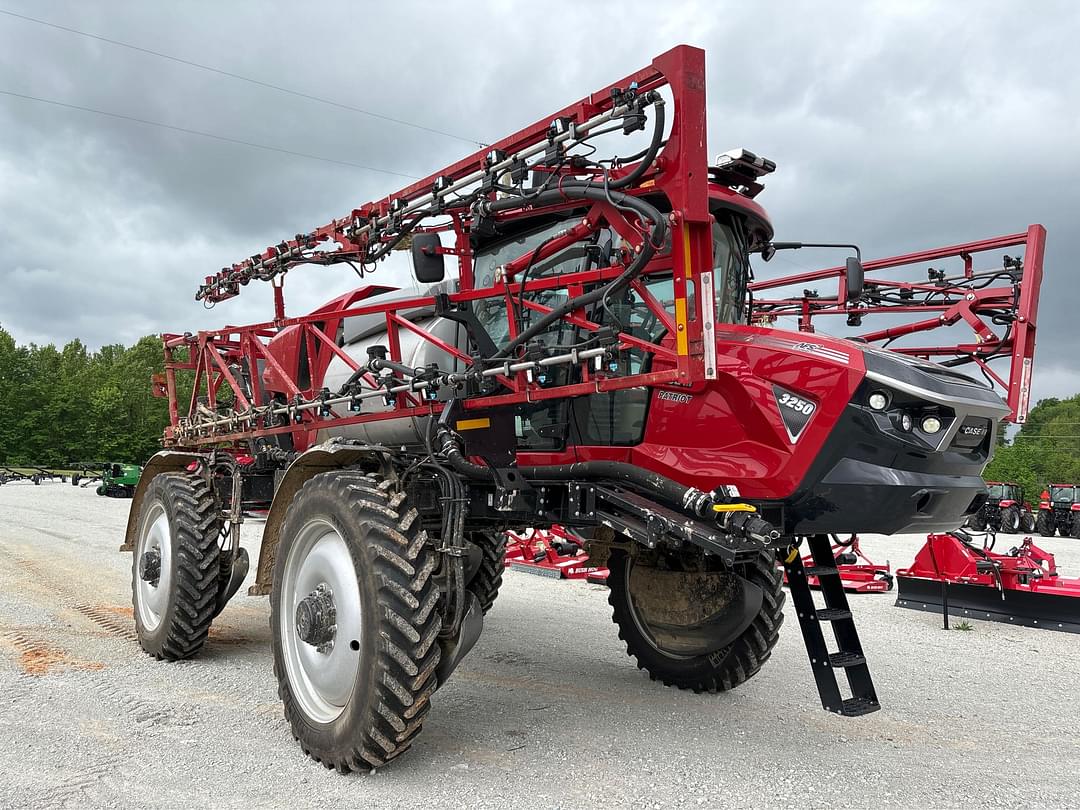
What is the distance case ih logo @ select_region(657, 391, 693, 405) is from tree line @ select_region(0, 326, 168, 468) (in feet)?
201

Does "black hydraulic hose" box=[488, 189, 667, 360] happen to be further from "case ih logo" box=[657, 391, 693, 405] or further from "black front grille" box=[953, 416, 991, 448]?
"black front grille" box=[953, 416, 991, 448]

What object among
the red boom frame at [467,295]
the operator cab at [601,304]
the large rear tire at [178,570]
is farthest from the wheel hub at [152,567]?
the operator cab at [601,304]

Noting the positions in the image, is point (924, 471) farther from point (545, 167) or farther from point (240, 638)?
point (240, 638)

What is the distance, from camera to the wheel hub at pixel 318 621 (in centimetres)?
414

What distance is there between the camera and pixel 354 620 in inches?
160

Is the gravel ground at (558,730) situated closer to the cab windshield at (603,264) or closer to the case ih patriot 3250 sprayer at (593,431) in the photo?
the case ih patriot 3250 sprayer at (593,431)

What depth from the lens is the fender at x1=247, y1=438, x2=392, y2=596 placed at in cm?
457

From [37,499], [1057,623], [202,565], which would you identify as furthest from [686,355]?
[37,499]

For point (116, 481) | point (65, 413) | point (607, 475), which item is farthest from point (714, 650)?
point (65, 413)

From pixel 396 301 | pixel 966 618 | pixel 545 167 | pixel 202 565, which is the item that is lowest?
pixel 966 618

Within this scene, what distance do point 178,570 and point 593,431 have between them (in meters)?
3.49

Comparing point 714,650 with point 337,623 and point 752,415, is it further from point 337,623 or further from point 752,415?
point 337,623

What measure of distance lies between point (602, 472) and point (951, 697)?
337 cm

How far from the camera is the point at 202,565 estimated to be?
6000 mm
